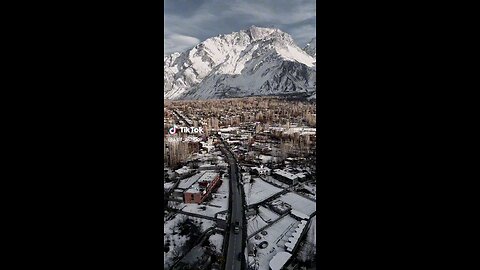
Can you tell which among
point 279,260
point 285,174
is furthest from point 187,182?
point 279,260

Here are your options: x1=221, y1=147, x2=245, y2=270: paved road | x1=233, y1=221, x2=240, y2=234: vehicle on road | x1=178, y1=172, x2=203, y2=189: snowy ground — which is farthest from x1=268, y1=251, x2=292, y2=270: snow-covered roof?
x1=178, y1=172, x2=203, y2=189: snowy ground

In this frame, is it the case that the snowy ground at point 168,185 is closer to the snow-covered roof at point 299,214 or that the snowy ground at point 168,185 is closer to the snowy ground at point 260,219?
the snowy ground at point 260,219

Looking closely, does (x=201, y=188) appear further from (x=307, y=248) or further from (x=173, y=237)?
(x=307, y=248)

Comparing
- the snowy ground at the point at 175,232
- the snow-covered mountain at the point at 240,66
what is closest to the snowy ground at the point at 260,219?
the snowy ground at the point at 175,232

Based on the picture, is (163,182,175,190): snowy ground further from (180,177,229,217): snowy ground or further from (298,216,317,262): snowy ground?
(298,216,317,262): snowy ground

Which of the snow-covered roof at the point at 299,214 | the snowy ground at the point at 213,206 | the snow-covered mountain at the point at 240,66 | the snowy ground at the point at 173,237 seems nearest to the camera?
the snowy ground at the point at 173,237
